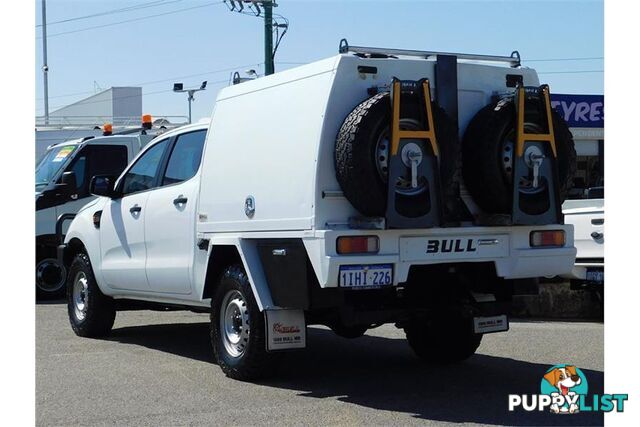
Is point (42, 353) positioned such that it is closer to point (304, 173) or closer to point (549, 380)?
point (304, 173)

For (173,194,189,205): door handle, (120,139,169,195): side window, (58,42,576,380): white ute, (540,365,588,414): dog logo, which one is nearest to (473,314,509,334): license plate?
(58,42,576,380): white ute

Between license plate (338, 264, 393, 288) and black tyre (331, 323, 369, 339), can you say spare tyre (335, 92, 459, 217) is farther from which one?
black tyre (331, 323, 369, 339)

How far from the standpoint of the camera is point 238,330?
25.4 ft

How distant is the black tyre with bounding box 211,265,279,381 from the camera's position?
739cm

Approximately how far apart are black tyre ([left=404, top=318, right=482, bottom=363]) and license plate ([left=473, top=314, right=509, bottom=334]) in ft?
1.42

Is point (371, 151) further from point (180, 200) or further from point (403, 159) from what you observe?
point (180, 200)

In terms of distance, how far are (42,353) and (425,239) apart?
448 centimetres

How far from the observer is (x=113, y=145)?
49.3 ft

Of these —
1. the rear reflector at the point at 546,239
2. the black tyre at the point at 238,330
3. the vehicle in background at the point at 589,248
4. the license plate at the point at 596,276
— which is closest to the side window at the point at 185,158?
the black tyre at the point at 238,330

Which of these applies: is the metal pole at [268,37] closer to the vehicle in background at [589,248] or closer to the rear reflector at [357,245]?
the vehicle in background at [589,248]

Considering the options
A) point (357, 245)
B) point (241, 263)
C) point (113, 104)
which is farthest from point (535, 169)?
point (113, 104)

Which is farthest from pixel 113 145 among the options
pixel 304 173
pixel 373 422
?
pixel 373 422

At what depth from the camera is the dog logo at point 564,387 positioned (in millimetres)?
6758

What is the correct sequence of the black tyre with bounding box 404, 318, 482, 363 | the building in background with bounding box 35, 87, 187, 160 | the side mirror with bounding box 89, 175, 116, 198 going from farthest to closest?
the building in background with bounding box 35, 87, 187, 160 < the side mirror with bounding box 89, 175, 116, 198 < the black tyre with bounding box 404, 318, 482, 363
